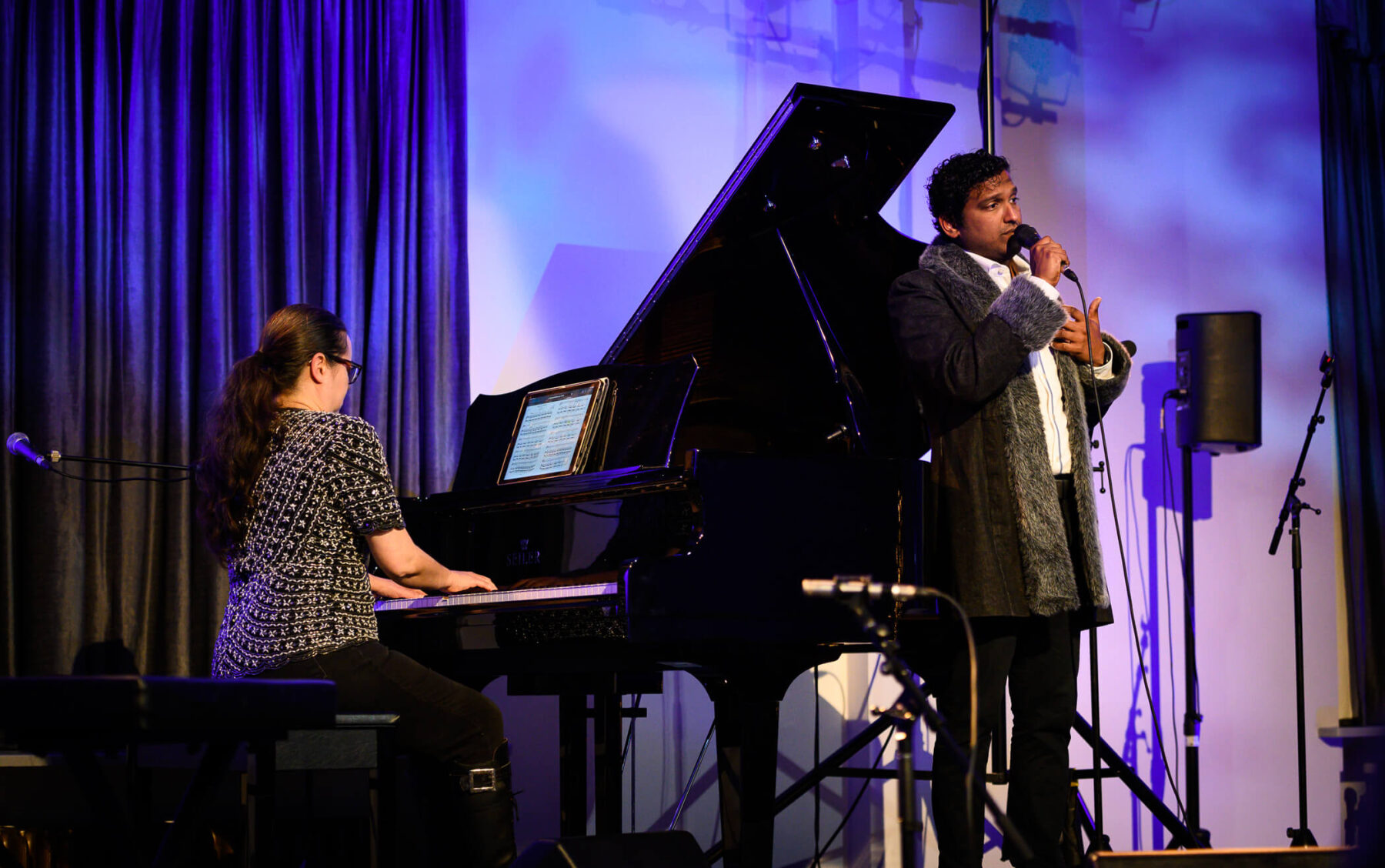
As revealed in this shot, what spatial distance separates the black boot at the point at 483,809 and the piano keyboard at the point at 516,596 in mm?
277

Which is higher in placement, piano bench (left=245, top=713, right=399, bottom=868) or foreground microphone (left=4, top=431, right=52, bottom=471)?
foreground microphone (left=4, top=431, right=52, bottom=471)

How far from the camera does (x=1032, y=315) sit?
2436 millimetres

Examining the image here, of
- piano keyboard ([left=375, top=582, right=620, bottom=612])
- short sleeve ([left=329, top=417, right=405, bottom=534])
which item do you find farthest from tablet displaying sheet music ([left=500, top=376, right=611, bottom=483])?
short sleeve ([left=329, top=417, right=405, bottom=534])

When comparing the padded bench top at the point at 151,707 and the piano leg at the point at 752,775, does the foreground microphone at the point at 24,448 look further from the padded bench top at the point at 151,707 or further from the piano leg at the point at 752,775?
the piano leg at the point at 752,775

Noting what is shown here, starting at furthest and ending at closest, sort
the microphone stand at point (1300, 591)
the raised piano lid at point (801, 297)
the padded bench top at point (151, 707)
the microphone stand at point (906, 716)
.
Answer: the microphone stand at point (1300, 591), the raised piano lid at point (801, 297), the padded bench top at point (151, 707), the microphone stand at point (906, 716)

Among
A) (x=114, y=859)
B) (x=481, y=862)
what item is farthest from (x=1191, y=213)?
(x=114, y=859)

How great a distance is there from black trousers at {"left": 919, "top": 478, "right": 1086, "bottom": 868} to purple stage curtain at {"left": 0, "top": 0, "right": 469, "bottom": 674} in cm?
188

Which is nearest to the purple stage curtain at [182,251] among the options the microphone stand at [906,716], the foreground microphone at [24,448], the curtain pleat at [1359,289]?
the foreground microphone at [24,448]

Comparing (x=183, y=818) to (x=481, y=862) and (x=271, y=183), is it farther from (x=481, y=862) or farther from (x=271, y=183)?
(x=271, y=183)

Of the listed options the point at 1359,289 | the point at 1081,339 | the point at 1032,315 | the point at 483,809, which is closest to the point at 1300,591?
the point at 1359,289

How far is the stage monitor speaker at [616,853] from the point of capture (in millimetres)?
2098

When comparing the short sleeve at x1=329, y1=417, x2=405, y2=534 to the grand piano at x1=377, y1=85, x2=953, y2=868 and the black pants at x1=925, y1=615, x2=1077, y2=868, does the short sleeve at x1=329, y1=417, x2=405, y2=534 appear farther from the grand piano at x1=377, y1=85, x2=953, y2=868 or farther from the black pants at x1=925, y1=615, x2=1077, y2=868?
the black pants at x1=925, y1=615, x2=1077, y2=868

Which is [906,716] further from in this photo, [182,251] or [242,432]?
[182,251]

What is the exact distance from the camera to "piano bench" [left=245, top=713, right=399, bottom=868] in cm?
202
